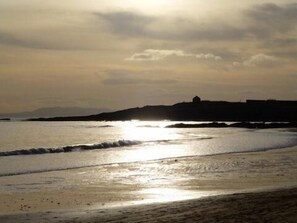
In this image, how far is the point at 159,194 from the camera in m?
18.0

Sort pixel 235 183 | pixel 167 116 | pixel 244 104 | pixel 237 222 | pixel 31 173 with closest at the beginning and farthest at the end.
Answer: pixel 237 222 → pixel 235 183 → pixel 31 173 → pixel 244 104 → pixel 167 116

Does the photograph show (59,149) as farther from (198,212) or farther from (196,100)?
(196,100)

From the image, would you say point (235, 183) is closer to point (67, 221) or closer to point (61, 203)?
point (61, 203)

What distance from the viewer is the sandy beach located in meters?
13.2

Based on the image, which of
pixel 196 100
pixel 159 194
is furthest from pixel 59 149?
pixel 196 100

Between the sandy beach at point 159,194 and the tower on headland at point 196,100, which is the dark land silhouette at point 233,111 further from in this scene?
the sandy beach at point 159,194

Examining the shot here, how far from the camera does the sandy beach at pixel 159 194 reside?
13172 mm

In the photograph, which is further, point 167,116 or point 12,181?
point 167,116

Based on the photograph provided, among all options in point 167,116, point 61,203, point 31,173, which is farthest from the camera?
point 167,116

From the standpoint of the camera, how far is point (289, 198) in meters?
14.7

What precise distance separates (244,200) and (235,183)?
572 cm

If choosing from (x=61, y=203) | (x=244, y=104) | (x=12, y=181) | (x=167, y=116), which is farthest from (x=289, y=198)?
(x=167, y=116)

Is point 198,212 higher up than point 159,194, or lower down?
higher up

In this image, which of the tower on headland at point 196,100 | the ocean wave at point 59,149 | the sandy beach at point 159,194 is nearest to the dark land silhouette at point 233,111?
the tower on headland at point 196,100
